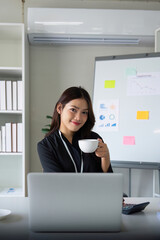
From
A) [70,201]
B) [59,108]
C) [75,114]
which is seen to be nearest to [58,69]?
[59,108]

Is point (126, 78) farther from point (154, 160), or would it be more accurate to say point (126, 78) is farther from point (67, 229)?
point (67, 229)

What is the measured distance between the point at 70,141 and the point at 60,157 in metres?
0.14

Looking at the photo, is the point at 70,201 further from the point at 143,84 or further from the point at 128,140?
the point at 143,84

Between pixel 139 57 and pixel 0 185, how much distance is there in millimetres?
2020

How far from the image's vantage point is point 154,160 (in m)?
2.87

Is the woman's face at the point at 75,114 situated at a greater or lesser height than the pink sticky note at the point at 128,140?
greater

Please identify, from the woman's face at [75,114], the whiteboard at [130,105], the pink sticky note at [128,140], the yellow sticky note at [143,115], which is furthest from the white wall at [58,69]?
the woman's face at [75,114]

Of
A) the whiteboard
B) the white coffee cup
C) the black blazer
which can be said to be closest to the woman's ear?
the black blazer

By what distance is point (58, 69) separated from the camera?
3.43 meters

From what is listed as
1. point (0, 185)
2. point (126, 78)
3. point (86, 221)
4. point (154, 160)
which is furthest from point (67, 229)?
point (0, 185)

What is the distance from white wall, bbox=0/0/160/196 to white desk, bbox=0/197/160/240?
219cm

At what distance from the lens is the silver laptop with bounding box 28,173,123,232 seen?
88cm

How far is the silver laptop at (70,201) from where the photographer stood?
34.4 inches

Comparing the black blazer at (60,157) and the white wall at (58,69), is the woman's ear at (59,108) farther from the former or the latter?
the white wall at (58,69)
